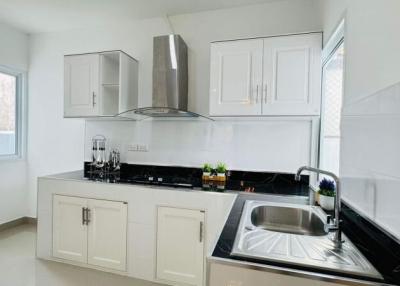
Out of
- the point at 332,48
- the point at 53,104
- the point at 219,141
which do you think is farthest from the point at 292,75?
the point at 53,104

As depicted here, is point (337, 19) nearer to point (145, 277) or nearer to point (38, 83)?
point (145, 277)

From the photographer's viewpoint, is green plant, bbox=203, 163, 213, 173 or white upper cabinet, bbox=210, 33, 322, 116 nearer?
white upper cabinet, bbox=210, 33, 322, 116

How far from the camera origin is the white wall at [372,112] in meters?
0.89

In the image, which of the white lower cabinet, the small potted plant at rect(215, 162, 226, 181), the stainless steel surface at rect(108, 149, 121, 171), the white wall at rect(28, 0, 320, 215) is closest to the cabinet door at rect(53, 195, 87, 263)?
the white lower cabinet

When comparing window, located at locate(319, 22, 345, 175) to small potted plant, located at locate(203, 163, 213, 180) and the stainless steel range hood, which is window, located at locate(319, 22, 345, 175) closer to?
small potted plant, located at locate(203, 163, 213, 180)

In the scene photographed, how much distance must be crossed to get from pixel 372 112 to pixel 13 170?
13.1 feet

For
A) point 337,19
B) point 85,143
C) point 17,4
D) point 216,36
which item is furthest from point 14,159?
point 337,19

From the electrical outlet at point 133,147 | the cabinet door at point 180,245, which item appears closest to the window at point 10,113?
the electrical outlet at point 133,147

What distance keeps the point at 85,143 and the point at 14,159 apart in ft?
3.41

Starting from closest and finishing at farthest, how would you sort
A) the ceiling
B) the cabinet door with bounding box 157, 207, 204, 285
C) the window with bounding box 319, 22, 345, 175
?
the window with bounding box 319, 22, 345, 175, the cabinet door with bounding box 157, 207, 204, 285, the ceiling

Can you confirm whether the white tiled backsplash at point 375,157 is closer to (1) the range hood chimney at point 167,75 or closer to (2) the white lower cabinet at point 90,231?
(1) the range hood chimney at point 167,75

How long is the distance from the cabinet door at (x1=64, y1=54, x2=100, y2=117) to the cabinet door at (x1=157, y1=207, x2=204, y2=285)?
1464 mm

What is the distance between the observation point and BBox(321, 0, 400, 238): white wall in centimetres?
89

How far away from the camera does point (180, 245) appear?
→ 204 cm
